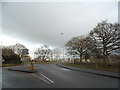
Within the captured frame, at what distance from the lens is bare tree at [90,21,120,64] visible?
3011cm

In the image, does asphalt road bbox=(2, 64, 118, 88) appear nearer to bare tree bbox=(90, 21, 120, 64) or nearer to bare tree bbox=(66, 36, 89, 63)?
bare tree bbox=(90, 21, 120, 64)

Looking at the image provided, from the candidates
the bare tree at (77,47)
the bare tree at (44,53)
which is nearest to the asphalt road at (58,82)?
the bare tree at (77,47)

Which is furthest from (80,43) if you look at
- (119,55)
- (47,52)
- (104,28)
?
(47,52)

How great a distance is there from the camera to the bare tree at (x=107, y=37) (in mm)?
30109

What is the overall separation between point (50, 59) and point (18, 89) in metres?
76.0

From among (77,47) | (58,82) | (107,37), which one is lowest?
(58,82)

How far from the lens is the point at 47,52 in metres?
83.6

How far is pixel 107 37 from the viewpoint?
3080 cm

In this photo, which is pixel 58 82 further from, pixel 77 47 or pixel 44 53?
pixel 44 53

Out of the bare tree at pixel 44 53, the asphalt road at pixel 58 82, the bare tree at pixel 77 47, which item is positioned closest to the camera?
the asphalt road at pixel 58 82

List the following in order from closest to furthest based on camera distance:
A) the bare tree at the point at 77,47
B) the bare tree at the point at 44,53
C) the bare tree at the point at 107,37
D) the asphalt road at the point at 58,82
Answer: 1. the asphalt road at the point at 58,82
2. the bare tree at the point at 107,37
3. the bare tree at the point at 77,47
4. the bare tree at the point at 44,53

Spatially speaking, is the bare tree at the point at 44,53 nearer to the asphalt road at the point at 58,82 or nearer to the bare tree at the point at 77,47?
the bare tree at the point at 77,47

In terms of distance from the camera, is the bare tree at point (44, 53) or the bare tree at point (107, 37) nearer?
the bare tree at point (107, 37)

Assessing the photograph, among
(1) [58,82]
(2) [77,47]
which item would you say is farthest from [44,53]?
(1) [58,82]
